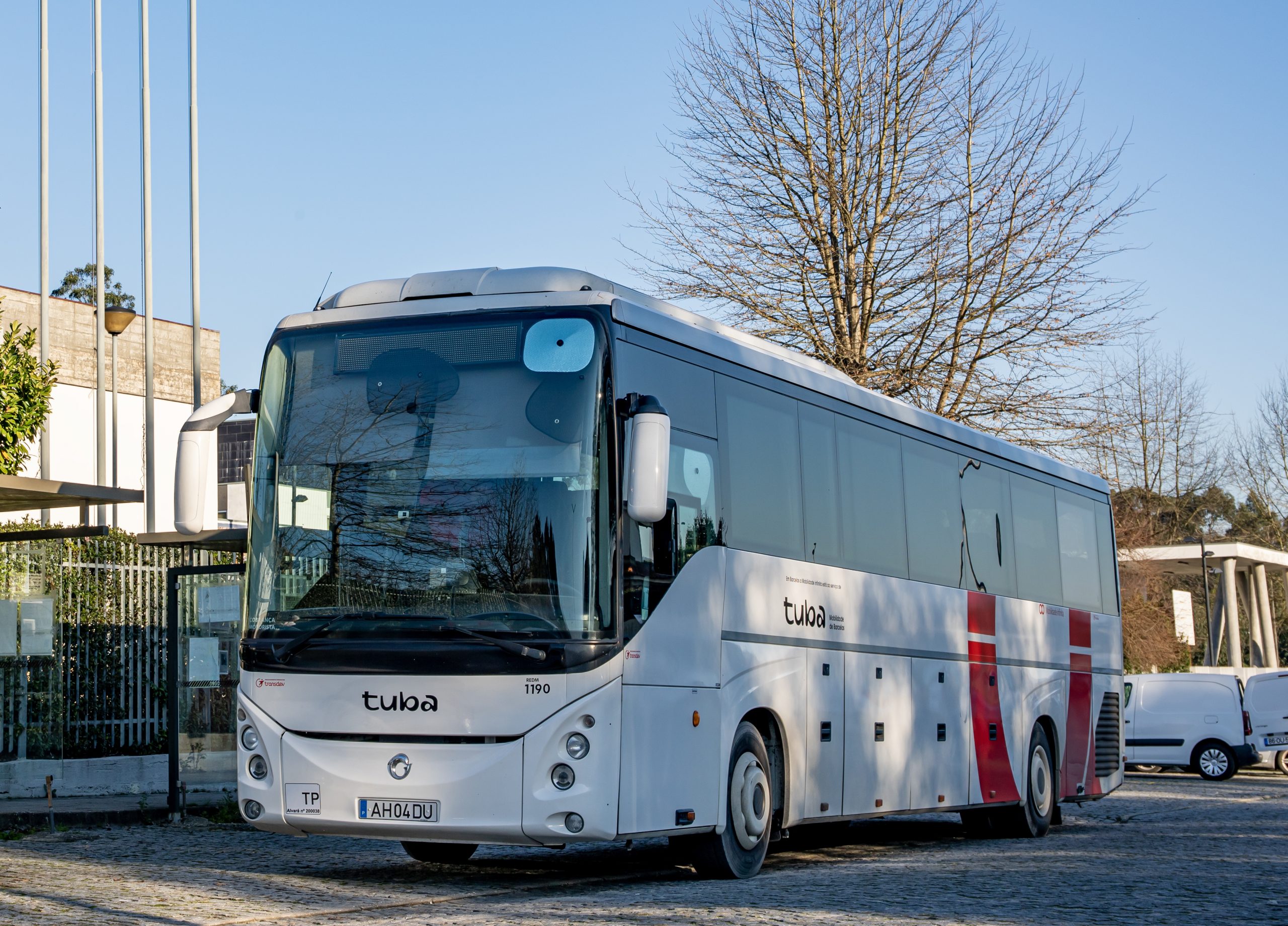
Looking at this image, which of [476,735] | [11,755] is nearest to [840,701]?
[476,735]

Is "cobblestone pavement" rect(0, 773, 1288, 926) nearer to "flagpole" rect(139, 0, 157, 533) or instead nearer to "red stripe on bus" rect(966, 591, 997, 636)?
"red stripe on bus" rect(966, 591, 997, 636)

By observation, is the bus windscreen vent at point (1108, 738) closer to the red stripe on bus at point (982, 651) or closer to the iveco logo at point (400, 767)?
the red stripe on bus at point (982, 651)

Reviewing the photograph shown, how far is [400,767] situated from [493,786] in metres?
0.59

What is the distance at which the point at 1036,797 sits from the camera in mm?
16656

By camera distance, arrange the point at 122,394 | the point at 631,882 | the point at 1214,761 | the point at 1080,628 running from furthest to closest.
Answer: the point at 122,394
the point at 1214,761
the point at 1080,628
the point at 631,882

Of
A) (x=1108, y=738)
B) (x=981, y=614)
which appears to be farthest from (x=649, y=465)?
(x=1108, y=738)

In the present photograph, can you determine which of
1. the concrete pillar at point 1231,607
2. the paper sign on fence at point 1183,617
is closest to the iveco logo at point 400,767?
the paper sign on fence at point 1183,617

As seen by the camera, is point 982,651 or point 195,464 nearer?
point 195,464

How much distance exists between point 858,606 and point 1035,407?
14.3 m

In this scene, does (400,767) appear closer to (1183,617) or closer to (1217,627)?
(1183,617)

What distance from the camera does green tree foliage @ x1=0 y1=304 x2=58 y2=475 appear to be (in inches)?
730

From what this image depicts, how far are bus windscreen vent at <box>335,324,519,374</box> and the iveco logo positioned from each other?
7.74ft

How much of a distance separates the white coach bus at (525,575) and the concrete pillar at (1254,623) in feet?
164

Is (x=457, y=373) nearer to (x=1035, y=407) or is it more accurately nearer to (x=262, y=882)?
(x=262, y=882)
